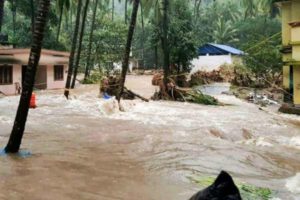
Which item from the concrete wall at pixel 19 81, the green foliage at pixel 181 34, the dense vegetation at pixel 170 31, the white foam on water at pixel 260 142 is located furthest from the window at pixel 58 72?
the white foam on water at pixel 260 142

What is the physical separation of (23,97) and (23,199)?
3049 mm

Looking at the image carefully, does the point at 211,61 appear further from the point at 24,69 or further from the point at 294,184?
the point at 294,184

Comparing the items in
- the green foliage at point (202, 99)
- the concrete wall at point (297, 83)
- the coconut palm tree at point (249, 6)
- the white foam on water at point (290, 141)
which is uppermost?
the coconut palm tree at point (249, 6)

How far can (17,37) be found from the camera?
132 ft

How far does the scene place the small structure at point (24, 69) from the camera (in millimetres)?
29047

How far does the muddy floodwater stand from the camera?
25.3 ft

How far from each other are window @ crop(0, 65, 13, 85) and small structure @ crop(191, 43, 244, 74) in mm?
24494

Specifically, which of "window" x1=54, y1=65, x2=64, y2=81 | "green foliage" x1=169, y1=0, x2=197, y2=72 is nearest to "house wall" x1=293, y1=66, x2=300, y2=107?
"green foliage" x1=169, y1=0, x2=197, y2=72

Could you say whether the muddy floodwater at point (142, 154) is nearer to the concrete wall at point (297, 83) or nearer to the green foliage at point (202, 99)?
the concrete wall at point (297, 83)

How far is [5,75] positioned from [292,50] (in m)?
17.6

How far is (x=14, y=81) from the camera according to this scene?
30.4 metres

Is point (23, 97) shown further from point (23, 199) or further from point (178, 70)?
point (178, 70)

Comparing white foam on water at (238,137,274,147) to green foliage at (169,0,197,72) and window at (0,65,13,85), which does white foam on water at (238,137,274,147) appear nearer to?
window at (0,65,13,85)

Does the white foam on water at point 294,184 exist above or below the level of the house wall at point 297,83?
below
